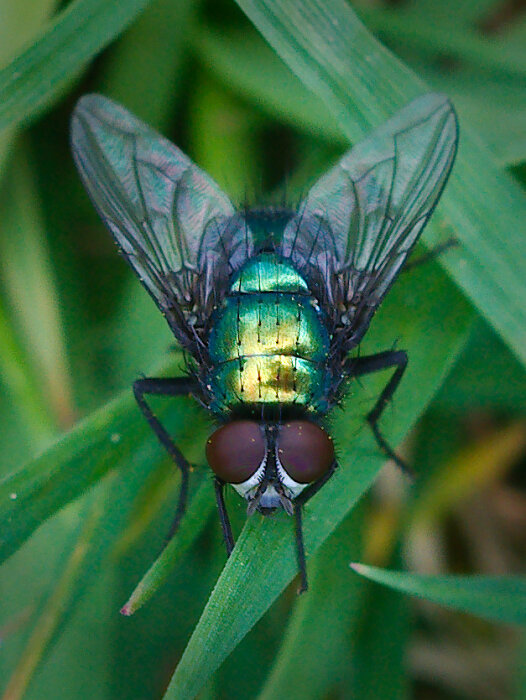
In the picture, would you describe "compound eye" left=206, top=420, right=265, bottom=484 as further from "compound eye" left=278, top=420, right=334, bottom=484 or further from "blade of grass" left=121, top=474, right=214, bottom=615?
"blade of grass" left=121, top=474, right=214, bottom=615

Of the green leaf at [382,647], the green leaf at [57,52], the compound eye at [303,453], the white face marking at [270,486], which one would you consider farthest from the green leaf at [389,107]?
the green leaf at [382,647]

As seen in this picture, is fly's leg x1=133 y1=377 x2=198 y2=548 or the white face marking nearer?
the white face marking

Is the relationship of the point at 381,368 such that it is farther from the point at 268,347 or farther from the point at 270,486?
the point at 270,486

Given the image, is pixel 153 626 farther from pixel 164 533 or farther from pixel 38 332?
pixel 38 332

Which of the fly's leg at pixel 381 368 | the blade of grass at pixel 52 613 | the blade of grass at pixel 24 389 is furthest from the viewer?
the blade of grass at pixel 24 389

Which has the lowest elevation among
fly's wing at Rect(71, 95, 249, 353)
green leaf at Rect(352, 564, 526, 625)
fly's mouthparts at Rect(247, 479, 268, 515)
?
green leaf at Rect(352, 564, 526, 625)

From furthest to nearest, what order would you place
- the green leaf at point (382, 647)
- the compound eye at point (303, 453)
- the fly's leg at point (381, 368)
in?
the green leaf at point (382, 647)
the fly's leg at point (381, 368)
the compound eye at point (303, 453)

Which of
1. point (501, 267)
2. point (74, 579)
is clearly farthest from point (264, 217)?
point (74, 579)

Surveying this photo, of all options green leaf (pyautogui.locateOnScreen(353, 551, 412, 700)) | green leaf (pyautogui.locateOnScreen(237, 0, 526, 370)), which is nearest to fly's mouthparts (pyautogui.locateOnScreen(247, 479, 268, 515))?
green leaf (pyautogui.locateOnScreen(237, 0, 526, 370))

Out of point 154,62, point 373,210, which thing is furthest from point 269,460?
point 154,62

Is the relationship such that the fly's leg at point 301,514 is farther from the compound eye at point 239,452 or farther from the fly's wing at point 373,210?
the fly's wing at point 373,210
